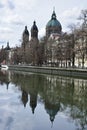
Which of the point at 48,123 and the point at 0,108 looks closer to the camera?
the point at 48,123

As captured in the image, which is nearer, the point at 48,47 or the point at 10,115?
the point at 10,115

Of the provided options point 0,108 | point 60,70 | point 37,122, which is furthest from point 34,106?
point 60,70

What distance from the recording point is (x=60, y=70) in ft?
270

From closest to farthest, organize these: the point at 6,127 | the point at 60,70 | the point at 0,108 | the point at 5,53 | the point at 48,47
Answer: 1. the point at 6,127
2. the point at 0,108
3. the point at 60,70
4. the point at 48,47
5. the point at 5,53

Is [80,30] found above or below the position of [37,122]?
above

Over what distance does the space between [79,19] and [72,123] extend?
151 ft

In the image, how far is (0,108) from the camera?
25156mm

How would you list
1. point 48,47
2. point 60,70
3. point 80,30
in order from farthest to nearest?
point 48,47 < point 60,70 < point 80,30

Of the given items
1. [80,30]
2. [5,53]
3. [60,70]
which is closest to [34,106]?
[80,30]

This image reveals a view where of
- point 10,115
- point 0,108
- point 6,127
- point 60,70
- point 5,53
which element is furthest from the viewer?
point 5,53

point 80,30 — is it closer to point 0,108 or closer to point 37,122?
point 0,108

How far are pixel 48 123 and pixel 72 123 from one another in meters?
1.43

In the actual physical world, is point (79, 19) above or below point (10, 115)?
above

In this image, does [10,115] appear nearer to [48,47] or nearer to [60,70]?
[60,70]
